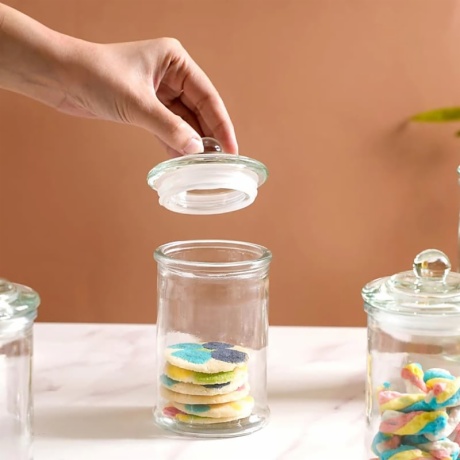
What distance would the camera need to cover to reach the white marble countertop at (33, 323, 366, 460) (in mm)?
780

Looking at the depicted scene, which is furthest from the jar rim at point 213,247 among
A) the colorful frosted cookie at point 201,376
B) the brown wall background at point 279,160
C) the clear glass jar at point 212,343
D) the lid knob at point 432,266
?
the brown wall background at point 279,160

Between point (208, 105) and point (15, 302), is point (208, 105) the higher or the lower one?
the higher one

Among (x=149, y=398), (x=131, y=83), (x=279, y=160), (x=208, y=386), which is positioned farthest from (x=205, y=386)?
(x=279, y=160)

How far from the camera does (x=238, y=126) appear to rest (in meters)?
1.68

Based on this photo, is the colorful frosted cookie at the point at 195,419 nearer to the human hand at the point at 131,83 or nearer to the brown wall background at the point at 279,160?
the human hand at the point at 131,83

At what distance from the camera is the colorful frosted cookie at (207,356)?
0.81 m

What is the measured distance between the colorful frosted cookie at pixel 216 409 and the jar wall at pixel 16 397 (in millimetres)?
180

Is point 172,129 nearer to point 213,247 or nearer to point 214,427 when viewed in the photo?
point 213,247

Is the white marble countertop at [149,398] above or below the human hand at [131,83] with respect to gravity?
below

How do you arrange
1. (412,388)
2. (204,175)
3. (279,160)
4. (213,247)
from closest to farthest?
(412,388)
(204,175)
(213,247)
(279,160)

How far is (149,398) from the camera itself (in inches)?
36.3

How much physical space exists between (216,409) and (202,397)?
0.06 ft

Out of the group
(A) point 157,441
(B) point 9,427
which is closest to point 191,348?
(A) point 157,441

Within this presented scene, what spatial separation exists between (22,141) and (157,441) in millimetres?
1076
